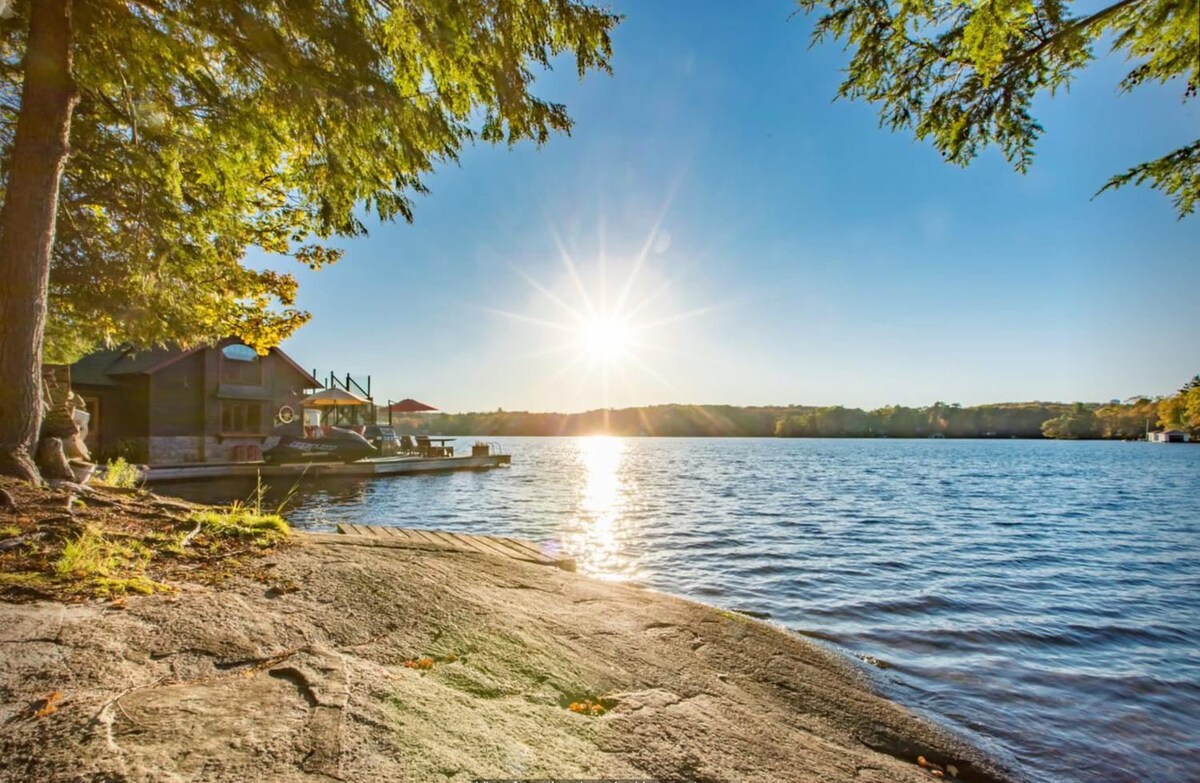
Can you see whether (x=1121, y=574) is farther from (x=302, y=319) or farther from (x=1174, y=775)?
(x=302, y=319)

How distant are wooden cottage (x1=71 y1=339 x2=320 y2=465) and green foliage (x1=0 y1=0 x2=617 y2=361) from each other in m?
16.8

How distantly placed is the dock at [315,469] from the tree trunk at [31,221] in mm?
13569

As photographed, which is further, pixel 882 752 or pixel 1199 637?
pixel 1199 637

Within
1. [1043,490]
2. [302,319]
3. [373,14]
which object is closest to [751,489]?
[1043,490]

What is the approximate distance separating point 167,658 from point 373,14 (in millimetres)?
5330

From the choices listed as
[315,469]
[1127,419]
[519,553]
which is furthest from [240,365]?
[1127,419]

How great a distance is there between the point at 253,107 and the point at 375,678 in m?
6.07

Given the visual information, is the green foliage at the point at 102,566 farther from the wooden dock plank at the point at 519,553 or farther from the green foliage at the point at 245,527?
the wooden dock plank at the point at 519,553

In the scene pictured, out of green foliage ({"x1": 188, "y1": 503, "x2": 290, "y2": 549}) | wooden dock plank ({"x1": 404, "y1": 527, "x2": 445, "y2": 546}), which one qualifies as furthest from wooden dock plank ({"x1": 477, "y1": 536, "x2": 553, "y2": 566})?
green foliage ({"x1": 188, "y1": 503, "x2": 290, "y2": 549})

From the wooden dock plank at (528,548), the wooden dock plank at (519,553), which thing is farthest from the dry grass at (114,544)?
the wooden dock plank at (528,548)

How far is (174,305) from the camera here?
9.06 m

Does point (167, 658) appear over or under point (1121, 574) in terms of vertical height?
over

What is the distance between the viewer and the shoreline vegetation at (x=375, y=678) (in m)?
2.01

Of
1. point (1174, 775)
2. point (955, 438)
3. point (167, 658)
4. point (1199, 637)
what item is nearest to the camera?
point (167, 658)
